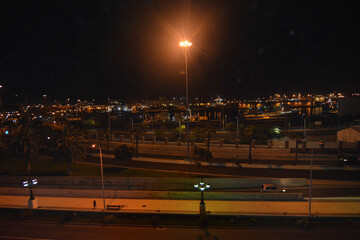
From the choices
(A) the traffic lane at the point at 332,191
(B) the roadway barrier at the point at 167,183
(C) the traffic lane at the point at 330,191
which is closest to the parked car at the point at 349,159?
(C) the traffic lane at the point at 330,191

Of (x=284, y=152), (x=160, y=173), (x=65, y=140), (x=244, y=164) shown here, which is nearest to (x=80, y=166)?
(x=65, y=140)

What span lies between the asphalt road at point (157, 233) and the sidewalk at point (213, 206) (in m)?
1.85

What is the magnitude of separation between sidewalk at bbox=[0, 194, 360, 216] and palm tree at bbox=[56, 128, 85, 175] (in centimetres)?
488

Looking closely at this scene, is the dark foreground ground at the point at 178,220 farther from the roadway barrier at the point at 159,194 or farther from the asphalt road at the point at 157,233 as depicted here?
the roadway barrier at the point at 159,194

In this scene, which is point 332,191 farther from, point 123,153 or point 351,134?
point 123,153

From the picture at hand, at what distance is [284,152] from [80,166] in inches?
915

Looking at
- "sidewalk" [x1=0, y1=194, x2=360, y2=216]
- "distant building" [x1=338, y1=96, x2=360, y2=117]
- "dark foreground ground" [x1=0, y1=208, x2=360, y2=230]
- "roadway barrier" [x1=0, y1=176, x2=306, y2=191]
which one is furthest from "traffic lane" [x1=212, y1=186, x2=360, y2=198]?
"distant building" [x1=338, y1=96, x2=360, y2=117]

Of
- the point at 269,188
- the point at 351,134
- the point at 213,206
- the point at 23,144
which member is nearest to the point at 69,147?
the point at 23,144

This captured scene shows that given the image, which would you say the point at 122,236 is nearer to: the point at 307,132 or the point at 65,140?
the point at 65,140

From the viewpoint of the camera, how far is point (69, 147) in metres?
→ 22.9

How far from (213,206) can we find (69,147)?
49.4ft

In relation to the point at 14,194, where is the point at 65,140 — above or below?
above

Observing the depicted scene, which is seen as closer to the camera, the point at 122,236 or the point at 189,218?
the point at 122,236

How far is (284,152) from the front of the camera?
26969mm
